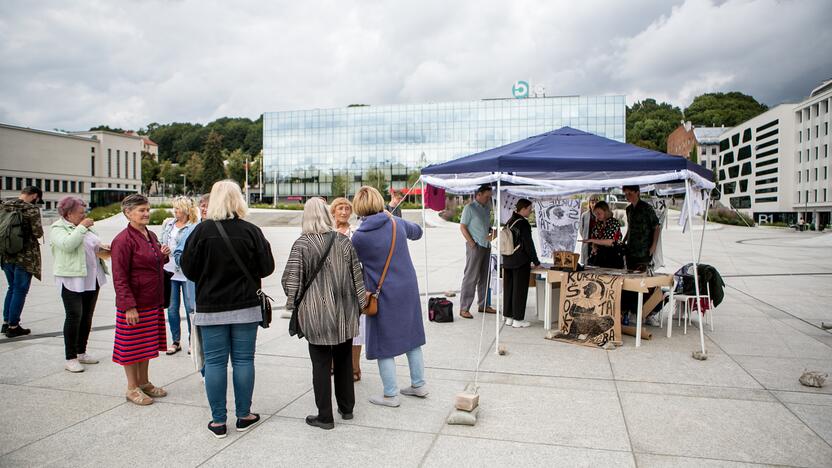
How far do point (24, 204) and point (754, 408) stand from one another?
325 inches

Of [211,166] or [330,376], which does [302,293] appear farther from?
[211,166]

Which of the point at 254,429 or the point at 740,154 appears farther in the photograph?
the point at 740,154

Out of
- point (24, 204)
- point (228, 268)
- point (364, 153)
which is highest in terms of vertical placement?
point (364, 153)

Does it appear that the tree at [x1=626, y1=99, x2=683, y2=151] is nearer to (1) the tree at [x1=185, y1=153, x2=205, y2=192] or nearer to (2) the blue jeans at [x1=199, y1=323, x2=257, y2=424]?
(1) the tree at [x1=185, y1=153, x2=205, y2=192]

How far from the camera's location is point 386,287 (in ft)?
14.6

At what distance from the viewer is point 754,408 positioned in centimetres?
455

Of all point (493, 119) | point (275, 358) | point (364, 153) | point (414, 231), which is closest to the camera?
point (414, 231)

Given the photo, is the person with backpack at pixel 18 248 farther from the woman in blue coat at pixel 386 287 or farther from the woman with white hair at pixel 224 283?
the woman in blue coat at pixel 386 287

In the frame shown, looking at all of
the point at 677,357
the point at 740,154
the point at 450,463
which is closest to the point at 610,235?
the point at 677,357

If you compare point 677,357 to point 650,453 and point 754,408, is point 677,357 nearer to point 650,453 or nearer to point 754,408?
point 754,408

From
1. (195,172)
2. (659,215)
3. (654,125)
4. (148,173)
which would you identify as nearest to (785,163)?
(654,125)

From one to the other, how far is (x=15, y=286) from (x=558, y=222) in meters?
8.09

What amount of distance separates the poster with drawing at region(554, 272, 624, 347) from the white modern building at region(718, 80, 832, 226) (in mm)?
66524

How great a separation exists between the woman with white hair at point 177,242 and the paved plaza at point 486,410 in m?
0.44
